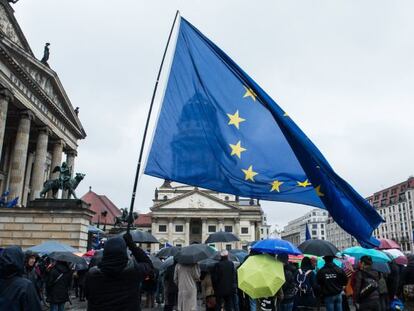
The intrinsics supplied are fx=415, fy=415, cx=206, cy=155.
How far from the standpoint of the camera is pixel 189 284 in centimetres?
828

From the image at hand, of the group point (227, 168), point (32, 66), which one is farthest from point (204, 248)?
point (32, 66)

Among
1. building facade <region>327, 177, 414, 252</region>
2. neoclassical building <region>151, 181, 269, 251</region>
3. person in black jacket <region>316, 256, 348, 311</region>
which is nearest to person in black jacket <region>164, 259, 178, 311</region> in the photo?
person in black jacket <region>316, 256, 348, 311</region>

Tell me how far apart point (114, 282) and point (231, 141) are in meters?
3.93

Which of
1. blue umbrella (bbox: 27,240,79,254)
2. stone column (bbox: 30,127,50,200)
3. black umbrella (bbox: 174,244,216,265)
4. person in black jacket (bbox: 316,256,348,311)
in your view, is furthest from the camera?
stone column (bbox: 30,127,50,200)

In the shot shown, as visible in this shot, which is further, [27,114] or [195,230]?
[195,230]

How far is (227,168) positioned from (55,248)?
912cm

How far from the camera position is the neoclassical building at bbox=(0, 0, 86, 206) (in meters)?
28.0

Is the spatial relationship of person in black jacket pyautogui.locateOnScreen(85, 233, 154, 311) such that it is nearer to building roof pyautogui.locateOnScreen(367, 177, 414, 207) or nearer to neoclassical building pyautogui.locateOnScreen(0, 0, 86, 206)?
neoclassical building pyautogui.locateOnScreen(0, 0, 86, 206)

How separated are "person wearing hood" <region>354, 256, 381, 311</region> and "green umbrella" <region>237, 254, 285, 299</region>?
2272 mm

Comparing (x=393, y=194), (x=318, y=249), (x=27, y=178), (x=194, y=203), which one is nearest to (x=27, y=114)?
(x=27, y=178)

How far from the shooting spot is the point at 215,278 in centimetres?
908

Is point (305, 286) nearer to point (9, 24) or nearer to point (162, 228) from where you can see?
point (9, 24)

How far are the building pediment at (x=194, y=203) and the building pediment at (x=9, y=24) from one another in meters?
58.7

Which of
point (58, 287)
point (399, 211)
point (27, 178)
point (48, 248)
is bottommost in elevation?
point (58, 287)
